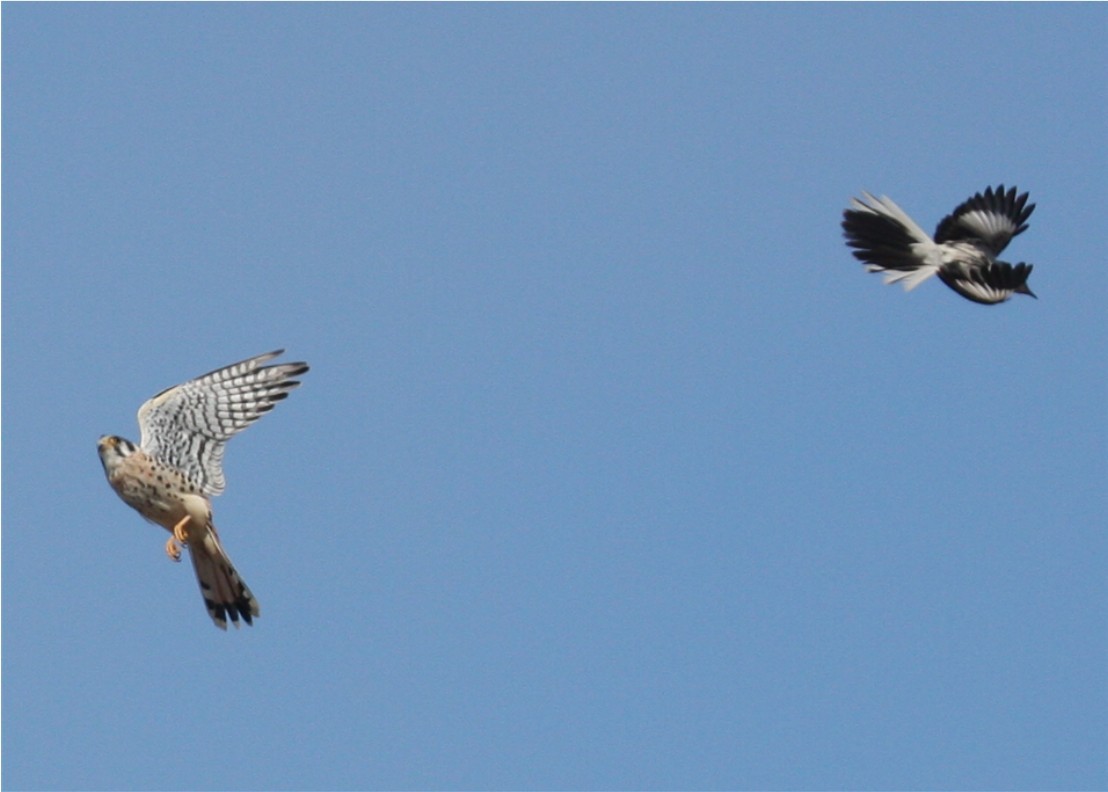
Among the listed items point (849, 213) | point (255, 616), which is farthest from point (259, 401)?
point (849, 213)

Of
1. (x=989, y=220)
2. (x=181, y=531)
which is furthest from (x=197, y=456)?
(x=989, y=220)

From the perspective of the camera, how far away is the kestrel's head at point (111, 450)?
11.7 metres

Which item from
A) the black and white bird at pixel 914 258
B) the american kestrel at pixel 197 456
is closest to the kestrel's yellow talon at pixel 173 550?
the american kestrel at pixel 197 456

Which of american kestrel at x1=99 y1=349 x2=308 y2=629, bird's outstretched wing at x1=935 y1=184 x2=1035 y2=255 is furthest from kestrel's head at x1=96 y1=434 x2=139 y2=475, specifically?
bird's outstretched wing at x1=935 y1=184 x2=1035 y2=255

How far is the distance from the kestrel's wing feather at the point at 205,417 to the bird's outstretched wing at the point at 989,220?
517cm

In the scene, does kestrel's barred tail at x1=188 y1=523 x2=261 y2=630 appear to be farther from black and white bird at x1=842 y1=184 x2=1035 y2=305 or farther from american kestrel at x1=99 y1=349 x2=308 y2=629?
black and white bird at x1=842 y1=184 x2=1035 y2=305

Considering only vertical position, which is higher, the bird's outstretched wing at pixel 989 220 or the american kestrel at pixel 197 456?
the bird's outstretched wing at pixel 989 220

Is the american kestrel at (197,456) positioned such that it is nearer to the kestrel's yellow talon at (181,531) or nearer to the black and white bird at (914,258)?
the kestrel's yellow talon at (181,531)

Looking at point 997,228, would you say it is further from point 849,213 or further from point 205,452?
point 205,452

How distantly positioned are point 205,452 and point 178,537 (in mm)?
582

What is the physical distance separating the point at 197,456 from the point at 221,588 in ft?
3.34

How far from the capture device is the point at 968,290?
12.6m

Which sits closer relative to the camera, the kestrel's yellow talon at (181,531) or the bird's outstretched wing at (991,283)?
the kestrel's yellow talon at (181,531)

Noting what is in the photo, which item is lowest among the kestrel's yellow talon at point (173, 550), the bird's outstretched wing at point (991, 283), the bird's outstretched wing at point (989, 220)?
the kestrel's yellow talon at point (173, 550)
